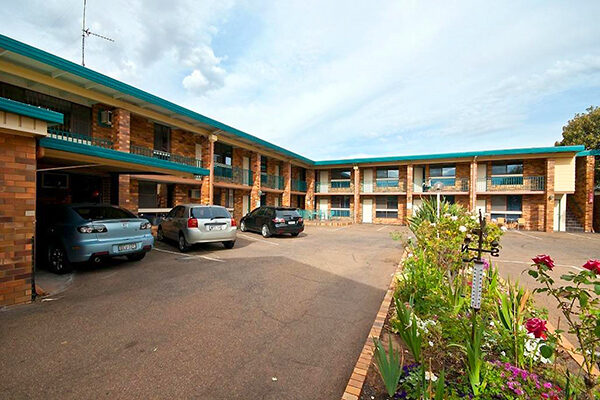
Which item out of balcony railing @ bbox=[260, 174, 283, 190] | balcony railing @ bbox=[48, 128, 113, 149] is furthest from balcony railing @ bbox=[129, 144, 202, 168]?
balcony railing @ bbox=[260, 174, 283, 190]

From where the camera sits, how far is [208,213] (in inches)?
333

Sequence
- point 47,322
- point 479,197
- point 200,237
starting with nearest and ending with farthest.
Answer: point 47,322 < point 200,237 < point 479,197

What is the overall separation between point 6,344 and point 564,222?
28.2m

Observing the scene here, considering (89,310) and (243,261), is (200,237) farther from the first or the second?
(89,310)

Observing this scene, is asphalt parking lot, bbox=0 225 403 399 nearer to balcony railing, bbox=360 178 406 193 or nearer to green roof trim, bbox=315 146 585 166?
green roof trim, bbox=315 146 585 166

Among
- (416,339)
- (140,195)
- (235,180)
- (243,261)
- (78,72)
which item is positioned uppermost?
(78,72)

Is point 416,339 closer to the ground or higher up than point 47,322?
higher up

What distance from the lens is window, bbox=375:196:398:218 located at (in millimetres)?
25000

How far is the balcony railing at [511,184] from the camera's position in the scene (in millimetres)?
20078

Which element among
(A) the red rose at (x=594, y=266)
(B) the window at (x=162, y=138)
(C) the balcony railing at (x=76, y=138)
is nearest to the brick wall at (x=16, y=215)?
(C) the balcony railing at (x=76, y=138)

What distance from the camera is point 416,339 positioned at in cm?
249

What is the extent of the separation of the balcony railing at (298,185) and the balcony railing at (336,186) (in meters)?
1.65

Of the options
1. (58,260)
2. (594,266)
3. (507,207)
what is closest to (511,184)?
(507,207)

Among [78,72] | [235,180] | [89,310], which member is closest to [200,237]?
[89,310]
